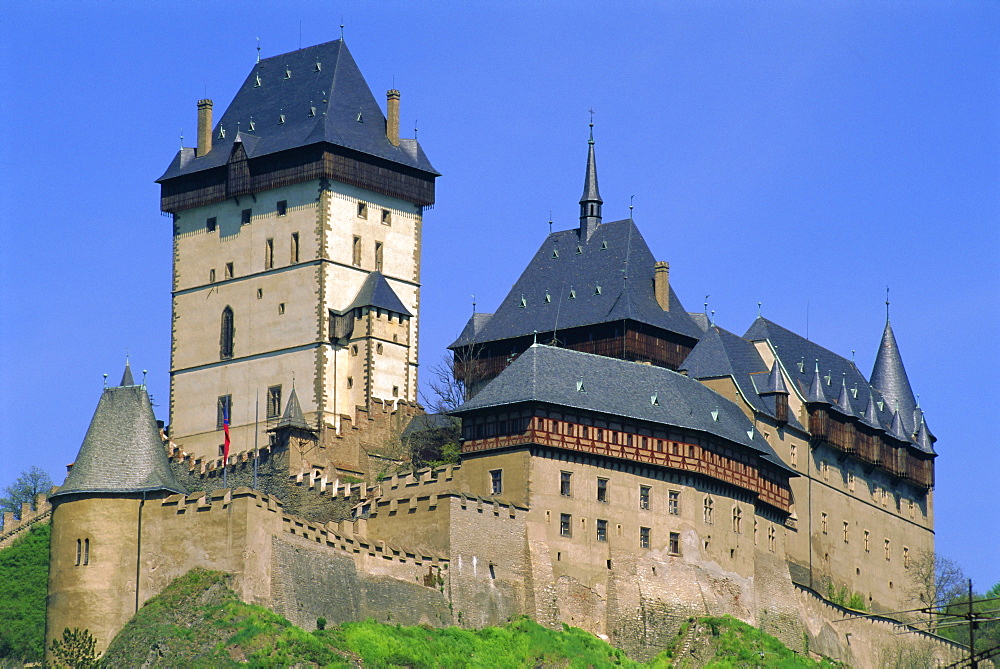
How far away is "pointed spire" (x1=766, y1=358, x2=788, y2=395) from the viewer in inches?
3907

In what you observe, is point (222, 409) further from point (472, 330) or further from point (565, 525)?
point (565, 525)

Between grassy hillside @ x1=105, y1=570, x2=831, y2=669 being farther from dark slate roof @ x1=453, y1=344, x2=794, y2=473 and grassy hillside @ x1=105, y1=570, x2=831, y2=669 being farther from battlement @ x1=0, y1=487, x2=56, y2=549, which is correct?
battlement @ x1=0, y1=487, x2=56, y2=549

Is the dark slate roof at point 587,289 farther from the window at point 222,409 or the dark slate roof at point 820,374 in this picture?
the window at point 222,409

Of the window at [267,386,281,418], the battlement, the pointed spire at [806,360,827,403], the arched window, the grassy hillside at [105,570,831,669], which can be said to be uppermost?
the arched window

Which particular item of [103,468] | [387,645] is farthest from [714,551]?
[103,468]

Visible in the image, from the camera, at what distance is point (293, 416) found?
97.6 m

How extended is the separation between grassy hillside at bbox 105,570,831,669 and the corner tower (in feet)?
68.5

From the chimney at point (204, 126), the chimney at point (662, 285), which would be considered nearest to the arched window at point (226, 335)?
the chimney at point (204, 126)

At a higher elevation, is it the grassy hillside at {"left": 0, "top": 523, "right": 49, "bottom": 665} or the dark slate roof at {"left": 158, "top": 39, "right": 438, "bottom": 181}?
the dark slate roof at {"left": 158, "top": 39, "right": 438, "bottom": 181}

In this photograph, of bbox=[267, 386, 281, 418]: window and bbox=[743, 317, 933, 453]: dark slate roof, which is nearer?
bbox=[267, 386, 281, 418]: window

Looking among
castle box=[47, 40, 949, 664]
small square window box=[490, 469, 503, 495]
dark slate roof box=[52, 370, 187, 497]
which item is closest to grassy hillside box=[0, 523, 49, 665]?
castle box=[47, 40, 949, 664]

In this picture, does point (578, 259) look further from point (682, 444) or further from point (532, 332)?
point (682, 444)

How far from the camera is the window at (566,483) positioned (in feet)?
278

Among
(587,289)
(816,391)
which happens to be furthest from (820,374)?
(587,289)
